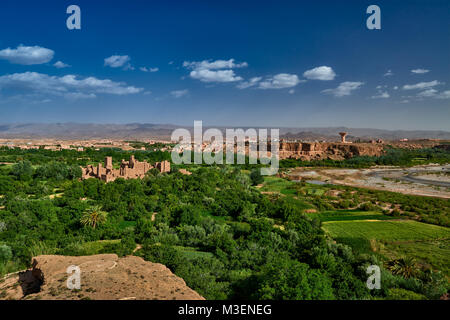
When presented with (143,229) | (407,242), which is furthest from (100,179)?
(407,242)

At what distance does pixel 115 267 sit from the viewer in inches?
421

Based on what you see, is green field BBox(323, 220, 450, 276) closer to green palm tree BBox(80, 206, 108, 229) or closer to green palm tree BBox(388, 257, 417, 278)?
green palm tree BBox(388, 257, 417, 278)

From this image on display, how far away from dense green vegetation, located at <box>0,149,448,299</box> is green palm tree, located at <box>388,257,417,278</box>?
173mm

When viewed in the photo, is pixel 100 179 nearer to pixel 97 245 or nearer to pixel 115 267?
pixel 97 245

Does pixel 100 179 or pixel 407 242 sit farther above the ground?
pixel 100 179

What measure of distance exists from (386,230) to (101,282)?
24686 mm

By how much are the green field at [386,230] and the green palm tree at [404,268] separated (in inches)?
248

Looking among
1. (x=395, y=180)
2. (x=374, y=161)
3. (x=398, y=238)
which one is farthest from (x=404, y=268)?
(x=374, y=161)

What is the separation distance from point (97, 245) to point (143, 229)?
356 centimetres

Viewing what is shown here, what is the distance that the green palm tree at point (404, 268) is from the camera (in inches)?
595

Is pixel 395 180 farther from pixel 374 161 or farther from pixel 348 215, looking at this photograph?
pixel 348 215

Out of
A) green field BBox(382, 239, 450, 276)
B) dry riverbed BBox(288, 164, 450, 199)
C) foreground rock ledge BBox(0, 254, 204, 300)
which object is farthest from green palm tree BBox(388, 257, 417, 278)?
dry riverbed BBox(288, 164, 450, 199)

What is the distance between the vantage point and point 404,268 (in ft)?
50.0

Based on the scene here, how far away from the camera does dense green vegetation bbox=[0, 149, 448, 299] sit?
11.9 meters
